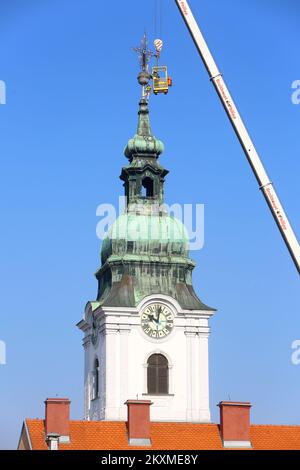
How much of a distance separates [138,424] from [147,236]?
59.7ft

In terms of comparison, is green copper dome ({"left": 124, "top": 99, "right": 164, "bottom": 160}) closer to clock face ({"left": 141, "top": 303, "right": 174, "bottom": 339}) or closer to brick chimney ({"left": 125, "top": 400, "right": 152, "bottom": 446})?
clock face ({"left": 141, "top": 303, "right": 174, "bottom": 339})

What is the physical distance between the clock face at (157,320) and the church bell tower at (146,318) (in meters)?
0.05

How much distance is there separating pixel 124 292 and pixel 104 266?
2056 millimetres

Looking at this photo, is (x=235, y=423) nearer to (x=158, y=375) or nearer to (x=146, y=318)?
(x=158, y=375)

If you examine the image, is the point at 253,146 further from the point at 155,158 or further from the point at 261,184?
the point at 155,158

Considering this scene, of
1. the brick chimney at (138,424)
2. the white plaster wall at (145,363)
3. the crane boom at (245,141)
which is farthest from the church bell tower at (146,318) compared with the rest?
the crane boom at (245,141)

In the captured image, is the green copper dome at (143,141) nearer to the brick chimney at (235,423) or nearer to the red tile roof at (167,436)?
the red tile roof at (167,436)

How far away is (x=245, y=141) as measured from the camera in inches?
2837

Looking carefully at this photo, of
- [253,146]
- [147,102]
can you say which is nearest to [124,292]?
[147,102]

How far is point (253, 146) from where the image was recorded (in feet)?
236

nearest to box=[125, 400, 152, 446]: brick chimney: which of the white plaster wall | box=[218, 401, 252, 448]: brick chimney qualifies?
box=[218, 401, 252, 448]: brick chimney

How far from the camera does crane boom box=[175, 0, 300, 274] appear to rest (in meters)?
71.1

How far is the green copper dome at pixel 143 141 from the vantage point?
10075 centimetres

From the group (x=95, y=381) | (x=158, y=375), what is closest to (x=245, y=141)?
(x=158, y=375)
